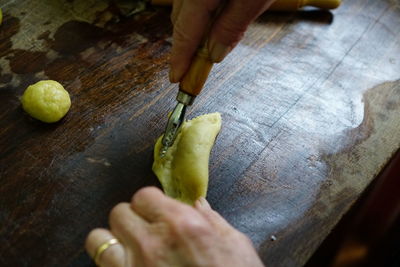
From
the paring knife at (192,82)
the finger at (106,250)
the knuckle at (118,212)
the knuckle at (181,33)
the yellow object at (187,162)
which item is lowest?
the yellow object at (187,162)

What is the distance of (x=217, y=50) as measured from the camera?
3.66 feet

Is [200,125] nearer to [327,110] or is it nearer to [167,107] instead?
[167,107]

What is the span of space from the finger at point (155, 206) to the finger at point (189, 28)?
0.36 meters

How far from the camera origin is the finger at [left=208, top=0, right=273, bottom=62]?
1.05m

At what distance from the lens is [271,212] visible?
4.31ft

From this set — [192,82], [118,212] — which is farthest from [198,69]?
[118,212]

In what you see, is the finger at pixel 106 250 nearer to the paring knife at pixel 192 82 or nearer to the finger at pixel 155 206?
the finger at pixel 155 206

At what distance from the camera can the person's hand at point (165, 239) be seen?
2.96 ft

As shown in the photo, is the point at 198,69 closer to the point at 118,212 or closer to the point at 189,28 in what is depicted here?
the point at 189,28

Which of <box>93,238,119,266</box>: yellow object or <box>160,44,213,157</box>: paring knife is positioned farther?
<box>160,44,213,157</box>: paring knife

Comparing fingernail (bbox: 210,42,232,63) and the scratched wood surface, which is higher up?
fingernail (bbox: 210,42,232,63)

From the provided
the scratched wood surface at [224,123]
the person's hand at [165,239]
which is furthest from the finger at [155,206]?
the scratched wood surface at [224,123]

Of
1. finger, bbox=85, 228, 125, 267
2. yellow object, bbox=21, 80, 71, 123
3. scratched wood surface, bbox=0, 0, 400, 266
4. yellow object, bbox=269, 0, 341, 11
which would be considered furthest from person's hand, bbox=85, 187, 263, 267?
yellow object, bbox=269, 0, 341, 11

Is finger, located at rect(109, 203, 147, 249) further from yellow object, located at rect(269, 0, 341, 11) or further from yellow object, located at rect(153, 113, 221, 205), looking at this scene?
yellow object, located at rect(269, 0, 341, 11)
